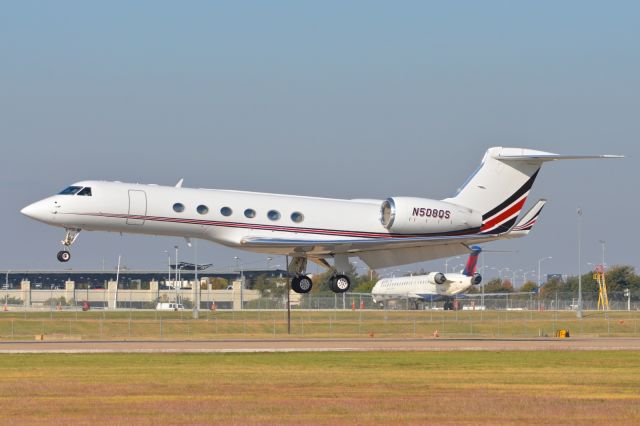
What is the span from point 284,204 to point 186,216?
3.80 m

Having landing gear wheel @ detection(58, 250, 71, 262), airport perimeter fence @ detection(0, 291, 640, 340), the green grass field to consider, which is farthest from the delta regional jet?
landing gear wheel @ detection(58, 250, 71, 262)

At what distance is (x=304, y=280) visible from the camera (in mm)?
46719

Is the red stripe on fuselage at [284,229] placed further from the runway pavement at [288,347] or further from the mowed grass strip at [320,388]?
the mowed grass strip at [320,388]

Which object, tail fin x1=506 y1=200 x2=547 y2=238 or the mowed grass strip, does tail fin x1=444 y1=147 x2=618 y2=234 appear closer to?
tail fin x1=506 y1=200 x2=547 y2=238

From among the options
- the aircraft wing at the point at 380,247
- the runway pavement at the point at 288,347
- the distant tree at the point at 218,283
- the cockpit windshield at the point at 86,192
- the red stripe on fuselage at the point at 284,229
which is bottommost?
the runway pavement at the point at 288,347

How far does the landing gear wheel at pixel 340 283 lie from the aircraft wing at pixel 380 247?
3.18 feet

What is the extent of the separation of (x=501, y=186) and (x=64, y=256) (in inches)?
683

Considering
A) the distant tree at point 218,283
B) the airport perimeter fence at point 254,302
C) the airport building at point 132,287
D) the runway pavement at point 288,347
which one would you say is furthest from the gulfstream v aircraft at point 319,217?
the distant tree at point 218,283

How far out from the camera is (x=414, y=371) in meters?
34.9

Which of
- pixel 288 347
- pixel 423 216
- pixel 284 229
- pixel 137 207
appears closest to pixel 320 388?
pixel 137 207

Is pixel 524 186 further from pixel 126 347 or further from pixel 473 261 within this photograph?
pixel 473 261

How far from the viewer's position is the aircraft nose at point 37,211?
41812mm

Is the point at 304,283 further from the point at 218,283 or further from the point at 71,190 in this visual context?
the point at 218,283

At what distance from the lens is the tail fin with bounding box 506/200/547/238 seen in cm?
4575
